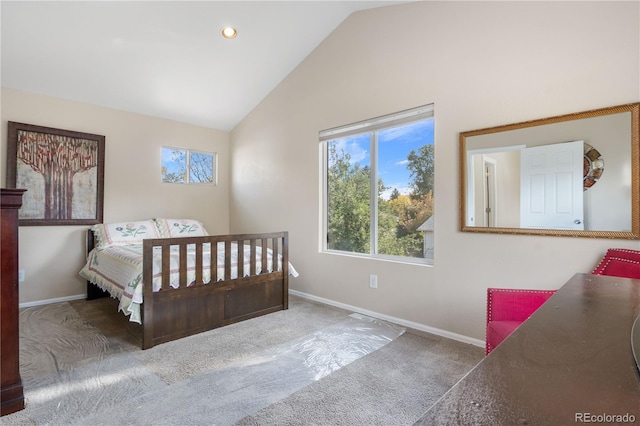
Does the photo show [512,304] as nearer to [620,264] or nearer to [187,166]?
[620,264]

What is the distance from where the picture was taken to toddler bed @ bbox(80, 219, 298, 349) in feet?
7.92

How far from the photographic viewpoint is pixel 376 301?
10.1 ft

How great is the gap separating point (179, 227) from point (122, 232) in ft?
2.21

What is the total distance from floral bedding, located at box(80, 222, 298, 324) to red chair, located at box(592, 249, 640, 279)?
100 inches

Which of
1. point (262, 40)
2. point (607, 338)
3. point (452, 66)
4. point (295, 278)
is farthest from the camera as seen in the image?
point (295, 278)

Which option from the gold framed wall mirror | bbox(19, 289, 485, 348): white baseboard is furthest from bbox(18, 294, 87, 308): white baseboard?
the gold framed wall mirror

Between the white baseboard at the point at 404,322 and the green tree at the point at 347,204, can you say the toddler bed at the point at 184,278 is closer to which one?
the white baseboard at the point at 404,322

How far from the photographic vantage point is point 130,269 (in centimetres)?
260

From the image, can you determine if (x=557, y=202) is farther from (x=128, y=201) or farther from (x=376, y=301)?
(x=128, y=201)

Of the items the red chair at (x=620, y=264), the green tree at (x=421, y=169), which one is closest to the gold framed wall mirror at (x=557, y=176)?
the red chair at (x=620, y=264)

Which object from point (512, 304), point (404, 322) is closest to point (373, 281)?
point (404, 322)

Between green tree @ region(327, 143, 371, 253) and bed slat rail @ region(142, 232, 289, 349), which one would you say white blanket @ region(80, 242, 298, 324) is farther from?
green tree @ region(327, 143, 371, 253)

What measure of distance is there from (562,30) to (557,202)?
1.12 meters

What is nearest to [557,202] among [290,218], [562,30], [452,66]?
[562,30]
